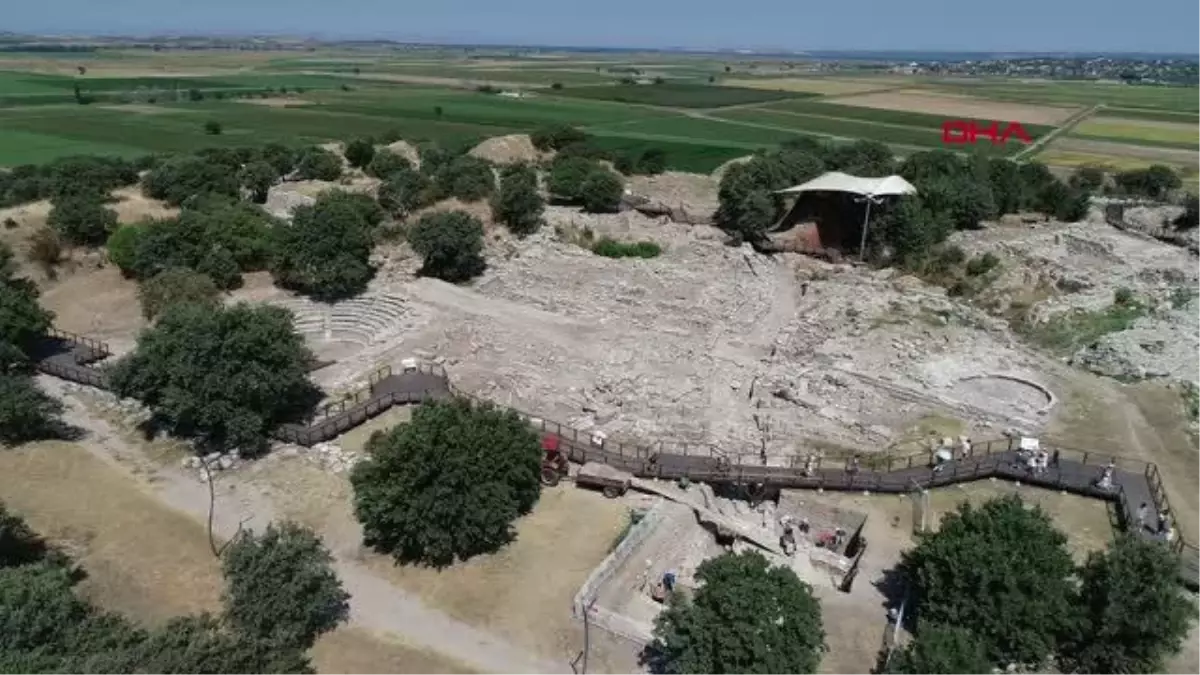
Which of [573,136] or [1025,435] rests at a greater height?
[573,136]

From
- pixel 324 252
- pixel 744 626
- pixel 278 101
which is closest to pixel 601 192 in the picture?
pixel 324 252

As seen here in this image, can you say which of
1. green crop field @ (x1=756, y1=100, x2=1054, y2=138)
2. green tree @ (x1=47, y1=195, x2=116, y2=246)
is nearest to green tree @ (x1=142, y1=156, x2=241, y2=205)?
green tree @ (x1=47, y1=195, x2=116, y2=246)

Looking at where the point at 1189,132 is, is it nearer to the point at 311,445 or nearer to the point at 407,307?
the point at 407,307

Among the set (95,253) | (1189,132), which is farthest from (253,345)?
(1189,132)

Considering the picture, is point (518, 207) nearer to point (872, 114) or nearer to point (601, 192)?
point (601, 192)

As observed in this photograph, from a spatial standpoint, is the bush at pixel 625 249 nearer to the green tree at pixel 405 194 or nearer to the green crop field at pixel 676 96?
the green tree at pixel 405 194

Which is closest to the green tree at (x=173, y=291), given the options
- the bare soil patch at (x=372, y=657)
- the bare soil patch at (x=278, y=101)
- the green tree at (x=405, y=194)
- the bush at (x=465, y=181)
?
the green tree at (x=405, y=194)

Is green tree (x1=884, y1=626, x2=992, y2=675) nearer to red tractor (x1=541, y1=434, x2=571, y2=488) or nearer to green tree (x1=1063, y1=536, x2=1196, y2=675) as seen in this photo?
green tree (x1=1063, y1=536, x2=1196, y2=675)
